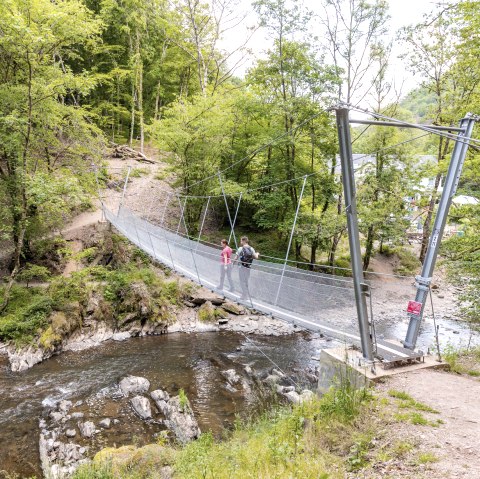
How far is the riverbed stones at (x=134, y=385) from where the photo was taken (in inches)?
213

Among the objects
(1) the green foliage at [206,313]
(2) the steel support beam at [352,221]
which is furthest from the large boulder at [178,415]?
(1) the green foliage at [206,313]

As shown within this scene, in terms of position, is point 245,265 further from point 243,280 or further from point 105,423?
point 105,423

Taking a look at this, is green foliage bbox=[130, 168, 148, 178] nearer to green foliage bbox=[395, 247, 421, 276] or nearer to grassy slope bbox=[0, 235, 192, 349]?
grassy slope bbox=[0, 235, 192, 349]

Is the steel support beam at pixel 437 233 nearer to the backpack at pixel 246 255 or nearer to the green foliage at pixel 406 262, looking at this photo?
the backpack at pixel 246 255

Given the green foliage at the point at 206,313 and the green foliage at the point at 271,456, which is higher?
the green foliage at the point at 271,456

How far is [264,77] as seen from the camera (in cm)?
1084

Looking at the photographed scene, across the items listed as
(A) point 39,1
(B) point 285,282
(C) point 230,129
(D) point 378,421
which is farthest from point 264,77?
(D) point 378,421

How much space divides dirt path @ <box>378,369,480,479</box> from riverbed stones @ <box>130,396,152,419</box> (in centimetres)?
324

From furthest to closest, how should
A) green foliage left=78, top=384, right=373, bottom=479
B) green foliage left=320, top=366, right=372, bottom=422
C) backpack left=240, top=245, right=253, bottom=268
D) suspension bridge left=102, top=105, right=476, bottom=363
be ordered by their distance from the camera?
1. backpack left=240, top=245, right=253, bottom=268
2. suspension bridge left=102, top=105, right=476, bottom=363
3. green foliage left=320, top=366, right=372, bottom=422
4. green foliage left=78, top=384, right=373, bottom=479

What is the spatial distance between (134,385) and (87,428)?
113 centimetres

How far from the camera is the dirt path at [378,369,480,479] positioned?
2.13m

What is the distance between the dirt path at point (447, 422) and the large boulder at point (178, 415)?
8.30 ft

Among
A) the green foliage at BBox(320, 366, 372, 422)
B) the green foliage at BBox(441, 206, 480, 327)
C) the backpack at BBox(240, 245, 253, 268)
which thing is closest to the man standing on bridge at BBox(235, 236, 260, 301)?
the backpack at BBox(240, 245, 253, 268)

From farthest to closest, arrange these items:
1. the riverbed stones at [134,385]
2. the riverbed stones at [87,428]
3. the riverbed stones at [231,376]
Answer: the riverbed stones at [231,376] < the riverbed stones at [134,385] < the riverbed stones at [87,428]
